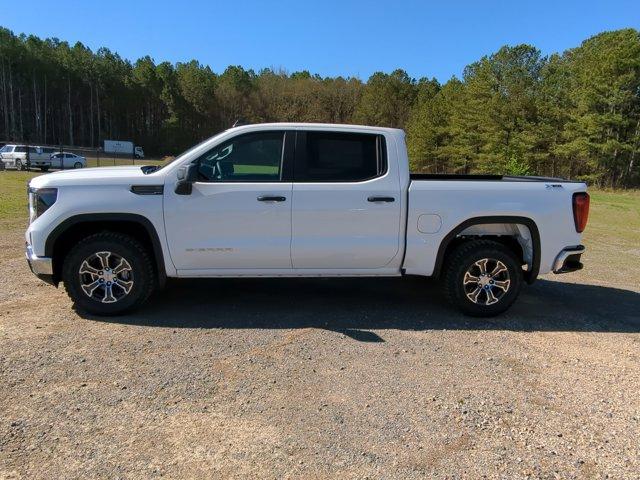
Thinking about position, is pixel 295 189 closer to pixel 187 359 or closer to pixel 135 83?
pixel 187 359

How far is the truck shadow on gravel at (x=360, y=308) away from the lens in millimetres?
4984

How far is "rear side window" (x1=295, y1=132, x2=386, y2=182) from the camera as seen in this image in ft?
16.3

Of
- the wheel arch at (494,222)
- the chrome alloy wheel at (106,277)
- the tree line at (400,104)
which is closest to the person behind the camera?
the chrome alloy wheel at (106,277)

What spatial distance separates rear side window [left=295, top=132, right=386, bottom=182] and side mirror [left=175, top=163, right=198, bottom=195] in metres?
1.01

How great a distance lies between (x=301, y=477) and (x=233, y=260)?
2.61 metres

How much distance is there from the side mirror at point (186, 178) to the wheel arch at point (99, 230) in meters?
0.45

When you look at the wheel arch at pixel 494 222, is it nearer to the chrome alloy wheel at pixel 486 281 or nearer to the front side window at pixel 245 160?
the chrome alloy wheel at pixel 486 281

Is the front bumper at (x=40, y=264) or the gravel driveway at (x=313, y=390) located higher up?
the front bumper at (x=40, y=264)

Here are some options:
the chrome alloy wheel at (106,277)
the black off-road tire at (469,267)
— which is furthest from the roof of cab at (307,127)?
the chrome alloy wheel at (106,277)

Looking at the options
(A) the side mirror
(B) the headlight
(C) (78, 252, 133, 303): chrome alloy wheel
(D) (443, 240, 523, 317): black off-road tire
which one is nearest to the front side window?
(A) the side mirror

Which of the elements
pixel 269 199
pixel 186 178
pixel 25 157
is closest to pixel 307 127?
pixel 269 199

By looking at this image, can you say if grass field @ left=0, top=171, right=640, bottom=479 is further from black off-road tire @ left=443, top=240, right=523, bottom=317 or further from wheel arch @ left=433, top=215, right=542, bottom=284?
wheel arch @ left=433, top=215, right=542, bottom=284

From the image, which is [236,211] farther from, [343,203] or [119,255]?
[119,255]

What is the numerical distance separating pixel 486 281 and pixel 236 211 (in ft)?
9.05
